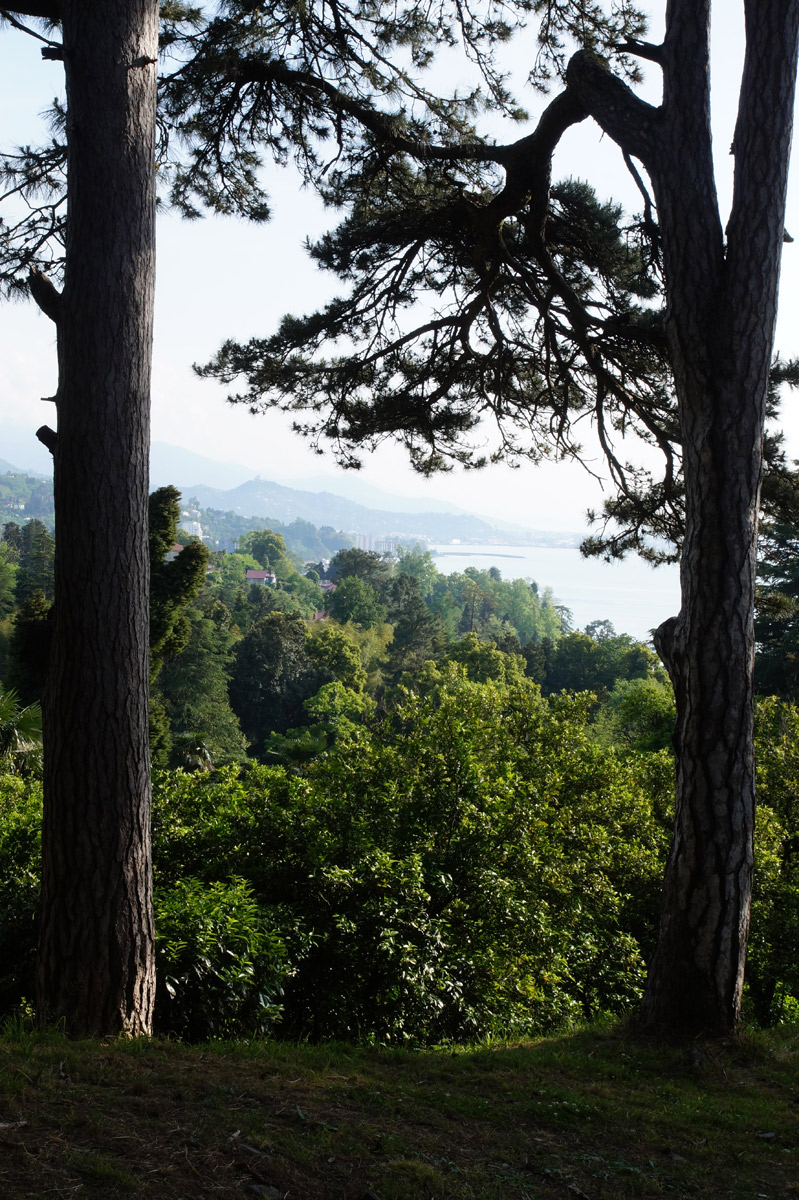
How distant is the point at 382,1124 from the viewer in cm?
317

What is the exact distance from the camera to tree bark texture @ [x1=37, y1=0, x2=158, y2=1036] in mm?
3959

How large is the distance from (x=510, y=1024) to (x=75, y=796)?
3.81 metres

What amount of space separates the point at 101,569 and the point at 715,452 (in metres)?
3.44

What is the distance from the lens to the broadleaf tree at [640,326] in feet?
15.3

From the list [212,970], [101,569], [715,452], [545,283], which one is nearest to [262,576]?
[545,283]

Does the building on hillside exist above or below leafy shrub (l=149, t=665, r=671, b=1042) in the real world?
above

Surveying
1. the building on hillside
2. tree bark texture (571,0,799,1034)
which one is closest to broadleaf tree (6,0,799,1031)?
tree bark texture (571,0,799,1034)

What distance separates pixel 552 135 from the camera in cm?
572

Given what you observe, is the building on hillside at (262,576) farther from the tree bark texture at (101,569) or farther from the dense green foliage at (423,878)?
the tree bark texture at (101,569)

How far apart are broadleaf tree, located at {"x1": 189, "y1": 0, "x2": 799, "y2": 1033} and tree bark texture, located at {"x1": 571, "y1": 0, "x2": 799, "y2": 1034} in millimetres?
12

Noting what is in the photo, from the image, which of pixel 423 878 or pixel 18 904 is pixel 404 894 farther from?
pixel 18 904

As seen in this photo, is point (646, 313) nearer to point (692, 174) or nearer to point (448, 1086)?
point (692, 174)

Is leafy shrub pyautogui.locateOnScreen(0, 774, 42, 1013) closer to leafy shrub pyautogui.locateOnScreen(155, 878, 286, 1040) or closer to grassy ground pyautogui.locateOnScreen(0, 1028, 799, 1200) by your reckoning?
leafy shrub pyautogui.locateOnScreen(155, 878, 286, 1040)

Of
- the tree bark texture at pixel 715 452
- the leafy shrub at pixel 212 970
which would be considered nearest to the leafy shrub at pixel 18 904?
the leafy shrub at pixel 212 970
